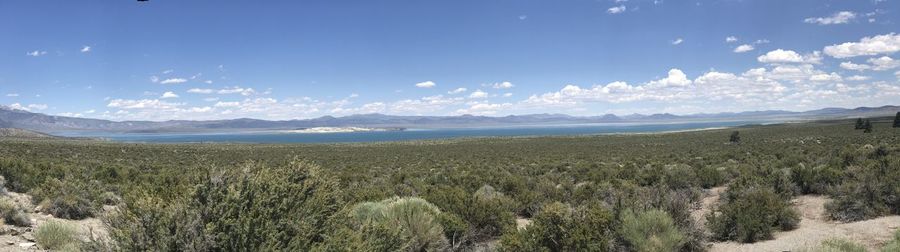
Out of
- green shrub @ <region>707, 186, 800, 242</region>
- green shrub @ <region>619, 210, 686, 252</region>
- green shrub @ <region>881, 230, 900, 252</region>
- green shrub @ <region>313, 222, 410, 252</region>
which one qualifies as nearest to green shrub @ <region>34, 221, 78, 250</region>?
green shrub @ <region>313, 222, 410, 252</region>

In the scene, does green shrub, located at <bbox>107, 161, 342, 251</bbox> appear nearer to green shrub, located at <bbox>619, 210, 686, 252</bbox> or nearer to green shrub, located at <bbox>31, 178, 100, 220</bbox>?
green shrub, located at <bbox>619, 210, 686, 252</bbox>

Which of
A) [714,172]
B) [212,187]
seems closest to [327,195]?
[212,187]

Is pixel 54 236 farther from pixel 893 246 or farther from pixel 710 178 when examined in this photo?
pixel 710 178

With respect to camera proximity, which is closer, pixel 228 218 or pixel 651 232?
pixel 228 218

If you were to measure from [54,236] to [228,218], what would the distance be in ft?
17.1

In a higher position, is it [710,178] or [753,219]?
[753,219]

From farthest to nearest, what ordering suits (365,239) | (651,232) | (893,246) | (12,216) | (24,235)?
(12,216)
(24,235)
(651,232)
(893,246)
(365,239)

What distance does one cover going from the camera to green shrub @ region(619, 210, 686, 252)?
8.03m

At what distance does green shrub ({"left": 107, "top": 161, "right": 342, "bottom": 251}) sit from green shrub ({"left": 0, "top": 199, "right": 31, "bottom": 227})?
6669 millimetres

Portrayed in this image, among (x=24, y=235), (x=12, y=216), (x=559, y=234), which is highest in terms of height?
(x=12, y=216)

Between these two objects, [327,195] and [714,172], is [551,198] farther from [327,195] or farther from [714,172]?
[327,195]

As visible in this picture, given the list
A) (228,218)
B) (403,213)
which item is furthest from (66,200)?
(228,218)

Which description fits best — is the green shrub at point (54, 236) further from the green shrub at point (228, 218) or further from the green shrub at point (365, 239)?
the green shrub at point (365, 239)

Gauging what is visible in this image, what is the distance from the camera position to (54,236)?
8.20 m
